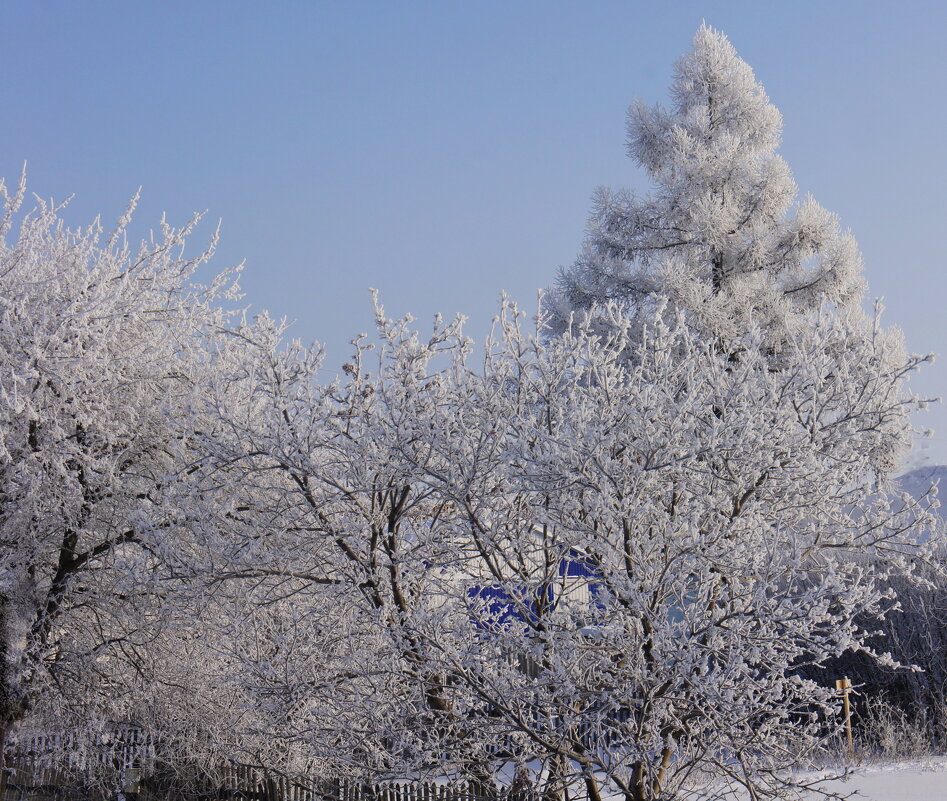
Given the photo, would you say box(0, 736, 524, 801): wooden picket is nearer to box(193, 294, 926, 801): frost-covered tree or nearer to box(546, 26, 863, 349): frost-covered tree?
box(193, 294, 926, 801): frost-covered tree

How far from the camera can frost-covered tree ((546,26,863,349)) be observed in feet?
50.6

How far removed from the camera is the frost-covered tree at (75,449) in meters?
7.39

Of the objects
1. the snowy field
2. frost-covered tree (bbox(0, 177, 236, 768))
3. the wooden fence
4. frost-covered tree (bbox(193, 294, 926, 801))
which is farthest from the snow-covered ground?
frost-covered tree (bbox(0, 177, 236, 768))

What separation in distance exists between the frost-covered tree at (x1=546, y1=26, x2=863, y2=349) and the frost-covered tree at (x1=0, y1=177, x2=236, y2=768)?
27.9ft

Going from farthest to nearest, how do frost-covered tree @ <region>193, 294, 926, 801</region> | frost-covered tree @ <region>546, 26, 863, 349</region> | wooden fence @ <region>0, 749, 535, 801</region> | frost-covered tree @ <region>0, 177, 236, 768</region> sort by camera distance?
frost-covered tree @ <region>546, 26, 863, 349</region> < wooden fence @ <region>0, 749, 535, 801</region> < frost-covered tree @ <region>0, 177, 236, 768</region> < frost-covered tree @ <region>193, 294, 926, 801</region>

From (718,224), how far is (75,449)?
10.9 meters

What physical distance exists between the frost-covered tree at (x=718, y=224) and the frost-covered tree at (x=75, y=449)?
8489mm

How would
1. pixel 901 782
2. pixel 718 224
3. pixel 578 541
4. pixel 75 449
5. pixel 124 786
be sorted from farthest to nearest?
pixel 718 224
pixel 124 786
pixel 901 782
pixel 75 449
pixel 578 541

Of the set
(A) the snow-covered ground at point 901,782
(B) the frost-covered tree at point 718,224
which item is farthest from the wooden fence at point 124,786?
(B) the frost-covered tree at point 718,224

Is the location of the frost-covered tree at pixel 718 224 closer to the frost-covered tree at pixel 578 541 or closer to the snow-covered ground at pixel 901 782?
the snow-covered ground at pixel 901 782

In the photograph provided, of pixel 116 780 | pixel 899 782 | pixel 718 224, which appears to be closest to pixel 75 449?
pixel 116 780

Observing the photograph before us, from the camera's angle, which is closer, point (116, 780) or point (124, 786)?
point (116, 780)

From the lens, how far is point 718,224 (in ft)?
49.7

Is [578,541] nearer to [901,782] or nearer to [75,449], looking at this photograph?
[75,449]
